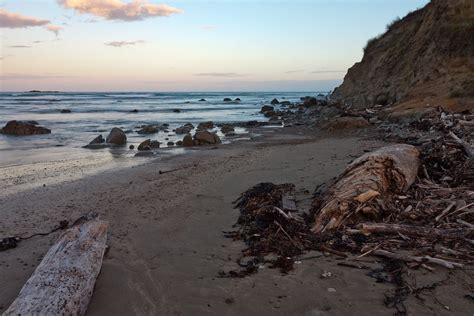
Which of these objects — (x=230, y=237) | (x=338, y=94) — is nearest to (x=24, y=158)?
(x=230, y=237)

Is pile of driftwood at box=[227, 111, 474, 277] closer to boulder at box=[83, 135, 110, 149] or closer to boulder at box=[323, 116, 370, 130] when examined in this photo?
boulder at box=[83, 135, 110, 149]

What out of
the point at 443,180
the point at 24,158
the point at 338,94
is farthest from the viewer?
the point at 338,94

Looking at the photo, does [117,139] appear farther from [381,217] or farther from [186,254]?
[381,217]

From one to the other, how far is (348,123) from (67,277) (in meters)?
A: 15.0

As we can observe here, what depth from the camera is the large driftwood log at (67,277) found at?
3.25m

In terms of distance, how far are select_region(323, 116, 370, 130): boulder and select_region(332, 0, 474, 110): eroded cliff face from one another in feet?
5.61

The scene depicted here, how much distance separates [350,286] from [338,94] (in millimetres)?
26419

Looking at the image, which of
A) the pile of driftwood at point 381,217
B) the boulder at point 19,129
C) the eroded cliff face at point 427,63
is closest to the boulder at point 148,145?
the boulder at point 19,129

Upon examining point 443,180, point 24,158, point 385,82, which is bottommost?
point 24,158

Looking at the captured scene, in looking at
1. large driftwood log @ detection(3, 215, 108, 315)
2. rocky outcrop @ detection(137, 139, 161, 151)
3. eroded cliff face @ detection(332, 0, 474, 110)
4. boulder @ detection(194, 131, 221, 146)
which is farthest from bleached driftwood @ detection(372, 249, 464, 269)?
boulder @ detection(194, 131, 221, 146)

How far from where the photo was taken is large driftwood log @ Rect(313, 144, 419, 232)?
505 centimetres

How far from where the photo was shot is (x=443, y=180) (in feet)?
19.9

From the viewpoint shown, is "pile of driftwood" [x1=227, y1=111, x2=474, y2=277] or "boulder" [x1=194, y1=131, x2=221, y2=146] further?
"boulder" [x1=194, y1=131, x2=221, y2=146]

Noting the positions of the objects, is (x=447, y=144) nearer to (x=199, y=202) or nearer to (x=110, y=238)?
(x=199, y=202)
